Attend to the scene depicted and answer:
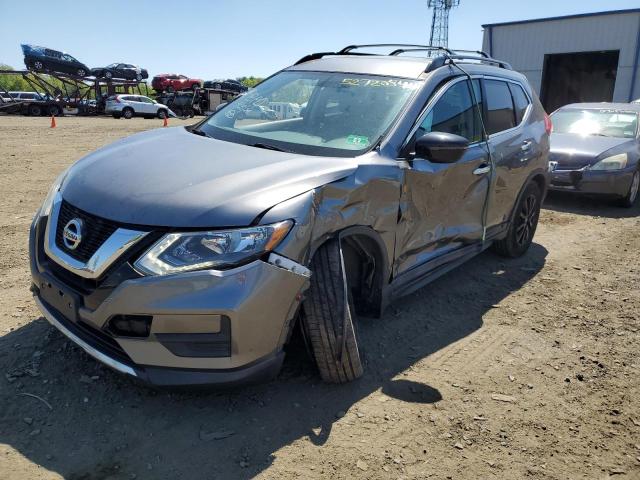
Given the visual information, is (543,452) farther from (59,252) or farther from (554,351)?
(59,252)

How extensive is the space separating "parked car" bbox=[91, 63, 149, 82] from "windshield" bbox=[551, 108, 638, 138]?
1186 inches

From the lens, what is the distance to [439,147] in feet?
10.6

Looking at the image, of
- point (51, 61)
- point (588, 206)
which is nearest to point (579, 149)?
point (588, 206)

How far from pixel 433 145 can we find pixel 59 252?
83.9 inches

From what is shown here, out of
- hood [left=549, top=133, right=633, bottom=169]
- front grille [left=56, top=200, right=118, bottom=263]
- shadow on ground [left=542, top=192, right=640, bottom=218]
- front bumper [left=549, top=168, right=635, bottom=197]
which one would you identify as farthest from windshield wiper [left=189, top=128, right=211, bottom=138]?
hood [left=549, top=133, right=633, bottom=169]

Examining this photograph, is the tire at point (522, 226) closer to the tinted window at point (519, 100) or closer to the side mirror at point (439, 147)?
the tinted window at point (519, 100)

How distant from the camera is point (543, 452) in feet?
8.61

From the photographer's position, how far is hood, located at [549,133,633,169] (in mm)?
7883

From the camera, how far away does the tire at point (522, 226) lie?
5.17 metres

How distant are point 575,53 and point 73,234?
24.9 m

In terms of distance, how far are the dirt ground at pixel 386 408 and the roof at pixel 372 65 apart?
1725 millimetres

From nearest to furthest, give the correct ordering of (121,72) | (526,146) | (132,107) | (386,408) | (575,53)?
1. (386,408)
2. (526,146)
3. (575,53)
4. (132,107)
5. (121,72)

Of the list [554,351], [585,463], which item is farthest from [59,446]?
[554,351]

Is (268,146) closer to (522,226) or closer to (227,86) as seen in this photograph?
(522,226)
